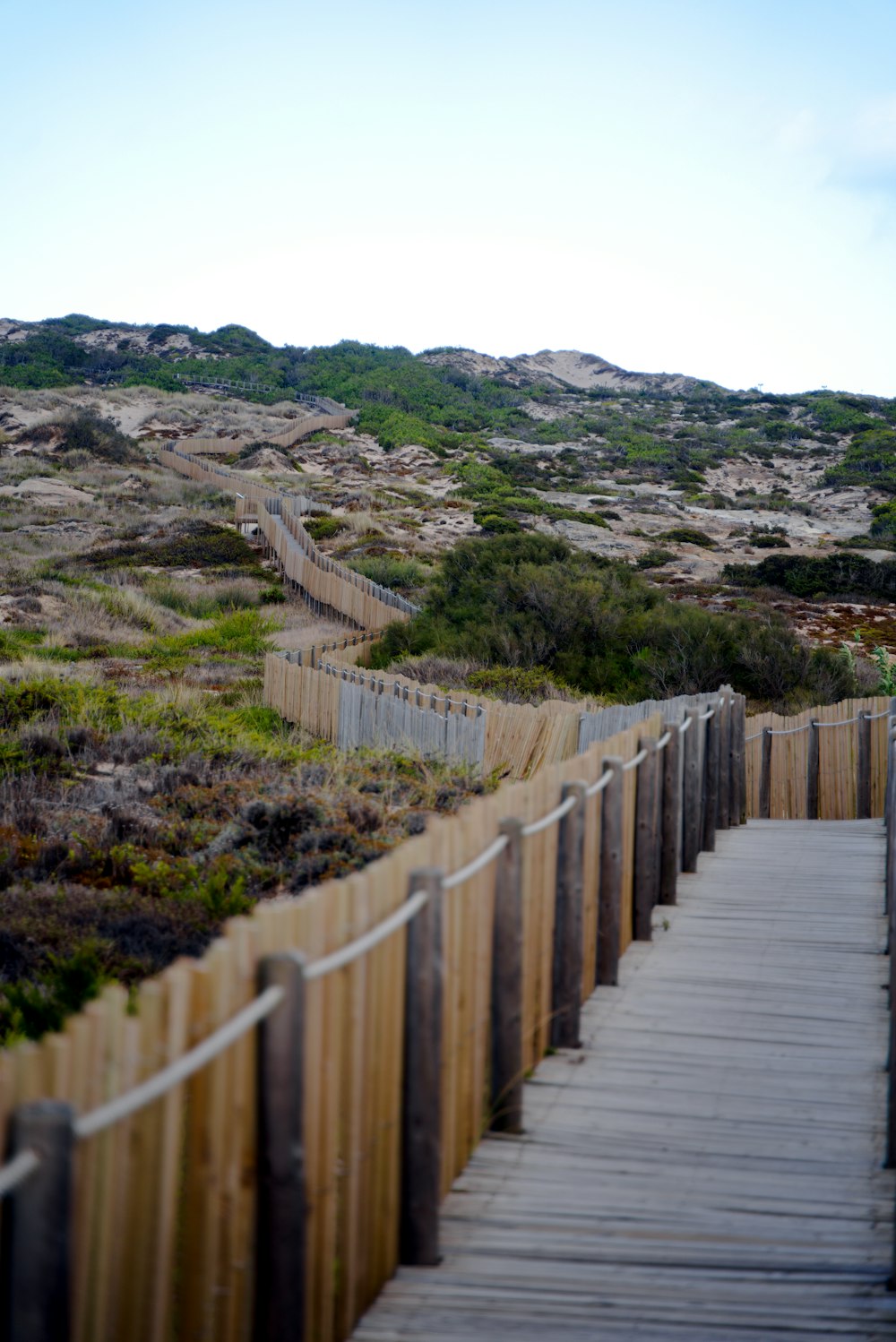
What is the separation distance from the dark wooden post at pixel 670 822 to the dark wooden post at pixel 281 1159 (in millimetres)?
4768

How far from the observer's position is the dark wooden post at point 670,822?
739 cm

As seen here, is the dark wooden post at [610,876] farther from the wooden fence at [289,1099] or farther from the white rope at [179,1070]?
the white rope at [179,1070]

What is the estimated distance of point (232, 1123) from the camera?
9.08 ft

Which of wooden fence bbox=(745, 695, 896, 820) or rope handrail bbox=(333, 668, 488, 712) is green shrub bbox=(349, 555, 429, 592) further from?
wooden fence bbox=(745, 695, 896, 820)

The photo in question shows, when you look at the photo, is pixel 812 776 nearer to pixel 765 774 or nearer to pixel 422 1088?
pixel 765 774

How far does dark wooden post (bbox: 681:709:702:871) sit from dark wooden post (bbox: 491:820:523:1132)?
148 inches

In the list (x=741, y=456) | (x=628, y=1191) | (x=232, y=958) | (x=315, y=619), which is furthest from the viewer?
(x=741, y=456)

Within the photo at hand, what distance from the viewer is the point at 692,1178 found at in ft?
13.4

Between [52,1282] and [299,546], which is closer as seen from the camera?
[52,1282]

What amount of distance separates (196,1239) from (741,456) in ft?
214

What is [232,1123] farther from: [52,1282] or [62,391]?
[62,391]

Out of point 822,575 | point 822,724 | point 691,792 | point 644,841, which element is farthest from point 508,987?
point 822,575

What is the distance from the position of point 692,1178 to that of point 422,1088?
1096 mm

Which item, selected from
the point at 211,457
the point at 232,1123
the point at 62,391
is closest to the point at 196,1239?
the point at 232,1123
